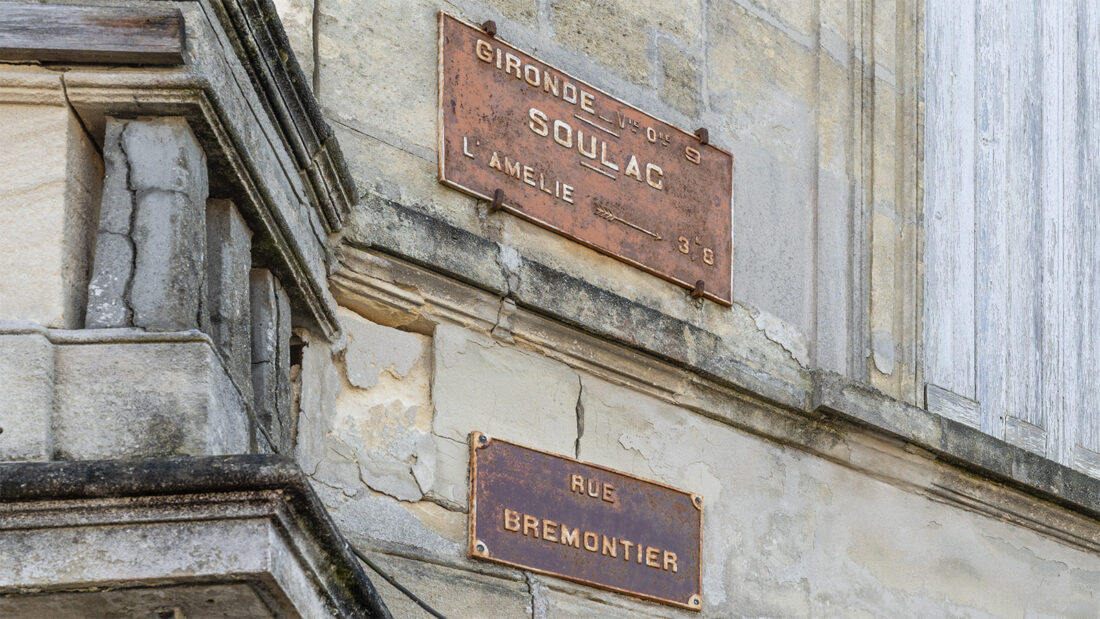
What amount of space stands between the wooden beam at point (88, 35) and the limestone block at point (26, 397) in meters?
0.56

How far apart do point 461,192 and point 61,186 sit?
1.59m

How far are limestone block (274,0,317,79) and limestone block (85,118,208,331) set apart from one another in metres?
1.08

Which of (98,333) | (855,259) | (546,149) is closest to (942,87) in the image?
(855,259)

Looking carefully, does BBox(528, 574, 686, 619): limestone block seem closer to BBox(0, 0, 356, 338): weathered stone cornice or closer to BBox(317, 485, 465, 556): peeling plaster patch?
BBox(317, 485, 465, 556): peeling plaster patch

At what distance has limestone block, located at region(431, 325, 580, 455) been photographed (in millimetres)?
5172

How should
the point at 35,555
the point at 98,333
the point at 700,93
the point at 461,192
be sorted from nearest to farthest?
the point at 35,555 → the point at 98,333 → the point at 461,192 → the point at 700,93

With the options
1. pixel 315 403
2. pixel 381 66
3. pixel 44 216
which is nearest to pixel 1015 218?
pixel 381 66

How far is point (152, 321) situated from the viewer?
3826 millimetres

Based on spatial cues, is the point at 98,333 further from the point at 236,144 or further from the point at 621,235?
the point at 621,235

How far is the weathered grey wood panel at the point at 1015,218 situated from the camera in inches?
267

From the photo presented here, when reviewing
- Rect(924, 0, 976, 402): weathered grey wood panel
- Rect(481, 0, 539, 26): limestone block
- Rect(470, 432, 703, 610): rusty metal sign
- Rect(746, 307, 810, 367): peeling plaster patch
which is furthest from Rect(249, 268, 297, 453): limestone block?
Rect(924, 0, 976, 402): weathered grey wood panel

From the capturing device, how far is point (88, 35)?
3.91m

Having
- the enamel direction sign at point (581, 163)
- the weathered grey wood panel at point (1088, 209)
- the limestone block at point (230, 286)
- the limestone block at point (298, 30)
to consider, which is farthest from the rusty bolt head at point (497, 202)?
the weathered grey wood panel at point (1088, 209)

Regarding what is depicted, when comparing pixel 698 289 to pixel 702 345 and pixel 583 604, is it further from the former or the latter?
pixel 583 604
